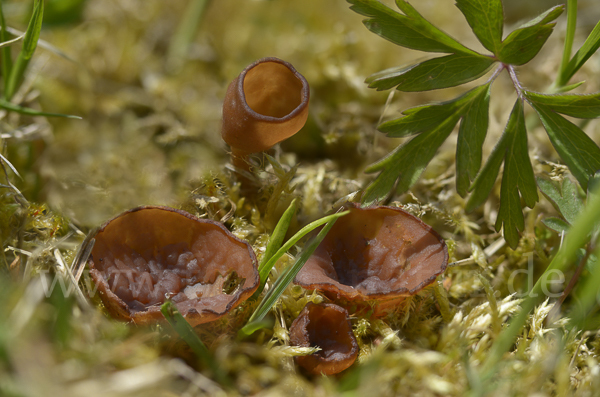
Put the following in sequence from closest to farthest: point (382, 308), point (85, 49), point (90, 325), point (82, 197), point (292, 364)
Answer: point (90, 325) → point (292, 364) → point (382, 308) → point (82, 197) → point (85, 49)

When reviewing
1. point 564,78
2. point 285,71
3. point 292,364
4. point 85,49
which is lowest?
point 292,364

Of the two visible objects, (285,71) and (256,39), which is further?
(256,39)

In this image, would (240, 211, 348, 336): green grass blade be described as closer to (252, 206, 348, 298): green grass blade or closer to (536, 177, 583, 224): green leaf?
(252, 206, 348, 298): green grass blade

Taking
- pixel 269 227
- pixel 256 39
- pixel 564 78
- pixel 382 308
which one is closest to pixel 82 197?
pixel 269 227

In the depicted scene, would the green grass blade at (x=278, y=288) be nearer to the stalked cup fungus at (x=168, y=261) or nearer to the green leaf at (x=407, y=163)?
the stalked cup fungus at (x=168, y=261)

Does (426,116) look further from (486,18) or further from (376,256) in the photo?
(376,256)

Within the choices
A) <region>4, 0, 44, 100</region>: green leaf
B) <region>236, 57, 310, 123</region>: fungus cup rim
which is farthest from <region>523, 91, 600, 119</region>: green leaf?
<region>4, 0, 44, 100</region>: green leaf

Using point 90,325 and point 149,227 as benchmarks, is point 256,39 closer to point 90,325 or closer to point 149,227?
point 149,227

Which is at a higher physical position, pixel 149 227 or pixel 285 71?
pixel 285 71
